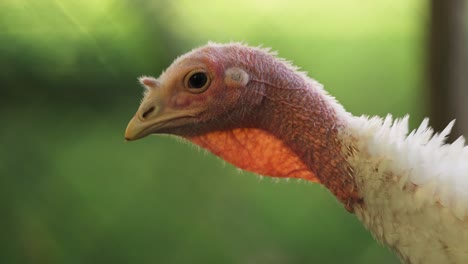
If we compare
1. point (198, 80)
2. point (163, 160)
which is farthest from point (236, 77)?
point (163, 160)

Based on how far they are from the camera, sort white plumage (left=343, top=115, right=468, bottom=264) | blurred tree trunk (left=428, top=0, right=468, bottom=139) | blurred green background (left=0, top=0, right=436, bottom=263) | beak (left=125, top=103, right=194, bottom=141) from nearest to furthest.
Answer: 1. white plumage (left=343, top=115, right=468, bottom=264)
2. beak (left=125, top=103, right=194, bottom=141)
3. blurred tree trunk (left=428, top=0, right=468, bottom=139)
4. blurred green background (left=0, top=0, right=436, bottom=263)

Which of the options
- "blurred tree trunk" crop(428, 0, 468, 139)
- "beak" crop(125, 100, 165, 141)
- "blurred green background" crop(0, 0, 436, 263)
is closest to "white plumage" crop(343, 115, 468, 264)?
"beak" crop(125, 100, 165, 141)

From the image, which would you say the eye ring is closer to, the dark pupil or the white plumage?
the dark pupil

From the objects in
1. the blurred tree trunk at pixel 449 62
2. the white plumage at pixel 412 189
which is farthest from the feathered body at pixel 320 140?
the blurred tree trunk at pixel 449 62

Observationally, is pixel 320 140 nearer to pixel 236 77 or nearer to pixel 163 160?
pixel 236 77

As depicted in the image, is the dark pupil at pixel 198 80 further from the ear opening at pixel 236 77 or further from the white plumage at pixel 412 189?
the white plumage at pixel 412 189

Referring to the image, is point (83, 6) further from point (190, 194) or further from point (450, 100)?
point (450, 100)
